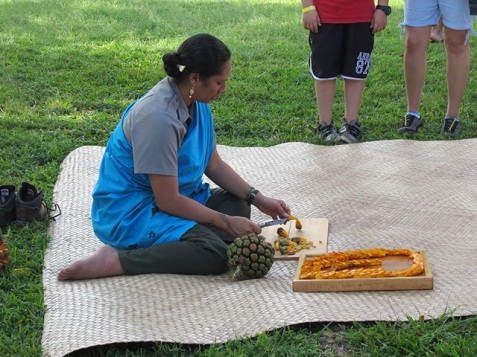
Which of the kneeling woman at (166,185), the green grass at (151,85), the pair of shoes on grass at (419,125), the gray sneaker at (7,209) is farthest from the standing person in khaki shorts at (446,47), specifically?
the gray sneaker at (7,209)

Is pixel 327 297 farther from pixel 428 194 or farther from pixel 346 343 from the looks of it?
pixel 428 194

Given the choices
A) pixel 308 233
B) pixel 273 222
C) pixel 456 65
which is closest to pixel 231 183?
pixel 273 222

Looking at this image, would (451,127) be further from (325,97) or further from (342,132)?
(325,97)

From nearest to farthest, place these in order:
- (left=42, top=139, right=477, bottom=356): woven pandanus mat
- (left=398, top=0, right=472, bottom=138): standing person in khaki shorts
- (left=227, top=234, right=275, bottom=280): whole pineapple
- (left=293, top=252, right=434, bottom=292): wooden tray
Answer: (left=42, top=139, right=477, bottom=356): woven pandanus mat < (left=293, top=252, right=434, bottom=292): wooden tray < (left=227, top=234, right=275, bottom=280): whole pineapple < (left=398, top=0, right=472, bottom=138): standing person in khaki shorts

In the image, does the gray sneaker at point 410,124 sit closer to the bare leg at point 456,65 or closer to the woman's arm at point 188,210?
the bare leg at point 456,65

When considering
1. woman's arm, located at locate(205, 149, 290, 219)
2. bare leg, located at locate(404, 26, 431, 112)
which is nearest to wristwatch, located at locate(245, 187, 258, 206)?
woman's arm, located at locate(205, 149, 290, 219)

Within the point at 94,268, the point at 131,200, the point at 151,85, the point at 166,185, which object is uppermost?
Answer: the point at 166,185

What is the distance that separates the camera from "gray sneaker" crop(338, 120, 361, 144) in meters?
5.71

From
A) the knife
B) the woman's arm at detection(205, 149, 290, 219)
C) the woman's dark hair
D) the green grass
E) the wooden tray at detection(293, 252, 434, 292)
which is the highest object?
the woman's dark hair

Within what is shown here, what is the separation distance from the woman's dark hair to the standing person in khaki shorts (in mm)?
2381

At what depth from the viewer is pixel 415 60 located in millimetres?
5805

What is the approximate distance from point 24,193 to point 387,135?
254 centimetres

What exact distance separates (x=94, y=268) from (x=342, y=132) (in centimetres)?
255

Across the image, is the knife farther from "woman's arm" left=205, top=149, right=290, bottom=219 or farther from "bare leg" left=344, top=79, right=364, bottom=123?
"bare leg" left=344, top=79, right=364, bottom=123
